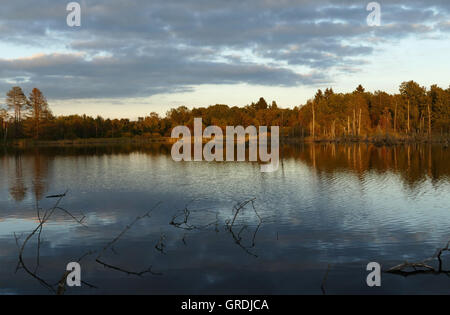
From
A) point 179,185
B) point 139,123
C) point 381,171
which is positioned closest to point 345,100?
point 139,123

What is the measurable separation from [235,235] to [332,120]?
98.8 m

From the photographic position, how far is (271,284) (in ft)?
32.5

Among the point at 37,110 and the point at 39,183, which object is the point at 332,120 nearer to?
the point at 37,110

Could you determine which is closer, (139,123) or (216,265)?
(216,265)

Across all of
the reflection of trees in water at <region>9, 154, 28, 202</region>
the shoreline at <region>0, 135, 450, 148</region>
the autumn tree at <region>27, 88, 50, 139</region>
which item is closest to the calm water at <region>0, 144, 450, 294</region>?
the reflection of trees in water at <region>9, 154, 28, 202</region>

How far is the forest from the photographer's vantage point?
93.9 meters

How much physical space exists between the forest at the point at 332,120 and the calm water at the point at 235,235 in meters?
65.2

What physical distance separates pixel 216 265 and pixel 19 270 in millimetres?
5245

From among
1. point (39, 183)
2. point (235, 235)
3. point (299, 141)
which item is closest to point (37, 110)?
point (299, 141)

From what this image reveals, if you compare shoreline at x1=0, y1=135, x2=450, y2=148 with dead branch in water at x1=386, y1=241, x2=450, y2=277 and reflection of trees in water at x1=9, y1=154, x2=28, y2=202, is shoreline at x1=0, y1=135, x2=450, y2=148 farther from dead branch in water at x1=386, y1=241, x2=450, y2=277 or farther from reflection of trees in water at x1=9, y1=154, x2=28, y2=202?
dead branch in water at x1=386, y1=241, x2=450, y2=277

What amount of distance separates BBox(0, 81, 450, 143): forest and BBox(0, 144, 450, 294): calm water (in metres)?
65.2

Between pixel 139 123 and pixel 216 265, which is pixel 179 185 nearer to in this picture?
pixel 216 265

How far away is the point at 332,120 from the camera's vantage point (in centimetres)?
10819

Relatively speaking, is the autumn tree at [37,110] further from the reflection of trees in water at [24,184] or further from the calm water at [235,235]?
the calm water at [235,235]
